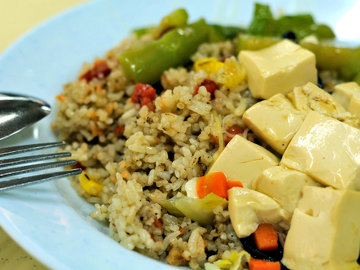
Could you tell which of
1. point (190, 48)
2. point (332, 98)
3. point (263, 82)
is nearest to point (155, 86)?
point (190, 48)

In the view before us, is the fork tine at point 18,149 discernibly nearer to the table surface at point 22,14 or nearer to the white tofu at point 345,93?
the white tofu at point 345,93

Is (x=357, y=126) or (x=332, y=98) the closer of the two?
(x=357, y=126)

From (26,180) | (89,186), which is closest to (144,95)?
(89,186)

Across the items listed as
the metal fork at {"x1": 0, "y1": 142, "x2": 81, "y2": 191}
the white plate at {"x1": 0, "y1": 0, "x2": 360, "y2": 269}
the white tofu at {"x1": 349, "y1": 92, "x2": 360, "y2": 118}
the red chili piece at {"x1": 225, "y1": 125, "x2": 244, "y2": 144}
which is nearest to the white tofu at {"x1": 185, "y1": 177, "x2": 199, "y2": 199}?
the red chili piece at {"x1": 225, "y1": 125, "x2": 244, "y2": 144}

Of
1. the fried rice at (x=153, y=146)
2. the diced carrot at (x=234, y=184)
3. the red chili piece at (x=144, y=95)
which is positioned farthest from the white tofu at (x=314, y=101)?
the red chili piece at (x=144, y=95)

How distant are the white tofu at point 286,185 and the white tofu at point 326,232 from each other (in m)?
0.09

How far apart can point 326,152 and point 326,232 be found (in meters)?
0.51

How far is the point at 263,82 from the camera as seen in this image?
299cm

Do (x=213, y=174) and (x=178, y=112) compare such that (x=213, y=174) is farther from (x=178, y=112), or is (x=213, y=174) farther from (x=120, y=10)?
(x=120, y=10)

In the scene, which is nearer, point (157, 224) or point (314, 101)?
point (157, 224)

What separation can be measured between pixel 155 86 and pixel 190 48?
18.6 inches

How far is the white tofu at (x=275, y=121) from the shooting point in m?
2.73

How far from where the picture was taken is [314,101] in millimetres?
2951

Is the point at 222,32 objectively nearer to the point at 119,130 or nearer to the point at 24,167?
the point at 119,130
